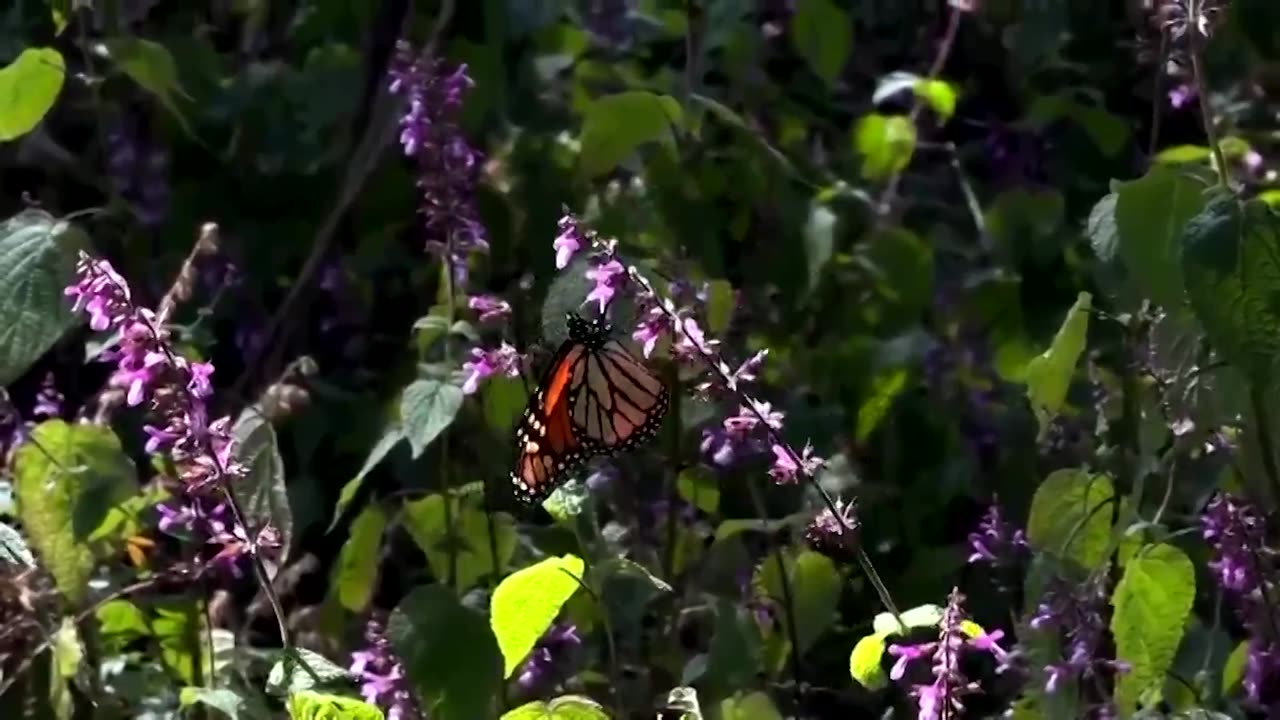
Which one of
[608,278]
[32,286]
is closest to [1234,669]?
[608,278]

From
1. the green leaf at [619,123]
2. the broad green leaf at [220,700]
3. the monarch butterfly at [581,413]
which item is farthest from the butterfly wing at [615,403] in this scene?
the broad green leaf at [220,700]

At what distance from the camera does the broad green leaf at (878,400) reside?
1.92m

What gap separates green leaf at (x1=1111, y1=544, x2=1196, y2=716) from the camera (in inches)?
51.6

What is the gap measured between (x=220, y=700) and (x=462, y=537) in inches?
10.7

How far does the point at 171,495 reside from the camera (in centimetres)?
168

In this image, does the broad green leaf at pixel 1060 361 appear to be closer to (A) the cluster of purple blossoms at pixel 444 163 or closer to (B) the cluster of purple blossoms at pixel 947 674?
(B) the cluster of purple blossoms at pixel 947 674

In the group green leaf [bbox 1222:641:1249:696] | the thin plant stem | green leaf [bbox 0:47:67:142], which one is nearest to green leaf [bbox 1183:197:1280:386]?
the thin plant stem

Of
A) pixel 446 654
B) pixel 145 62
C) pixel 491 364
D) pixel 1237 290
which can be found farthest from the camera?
pixel 145 62

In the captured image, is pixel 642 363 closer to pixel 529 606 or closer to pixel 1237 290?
pixel 529 606

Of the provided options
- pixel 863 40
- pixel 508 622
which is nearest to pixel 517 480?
pixel 508 622

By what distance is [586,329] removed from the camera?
151cm

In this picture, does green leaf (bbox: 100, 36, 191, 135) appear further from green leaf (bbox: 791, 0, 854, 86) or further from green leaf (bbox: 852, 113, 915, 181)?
green leaf (bbox: 852, 113, 915, 181)

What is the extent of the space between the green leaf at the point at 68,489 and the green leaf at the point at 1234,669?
880mm

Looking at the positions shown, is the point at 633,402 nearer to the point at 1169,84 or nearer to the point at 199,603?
the point at 199,603
